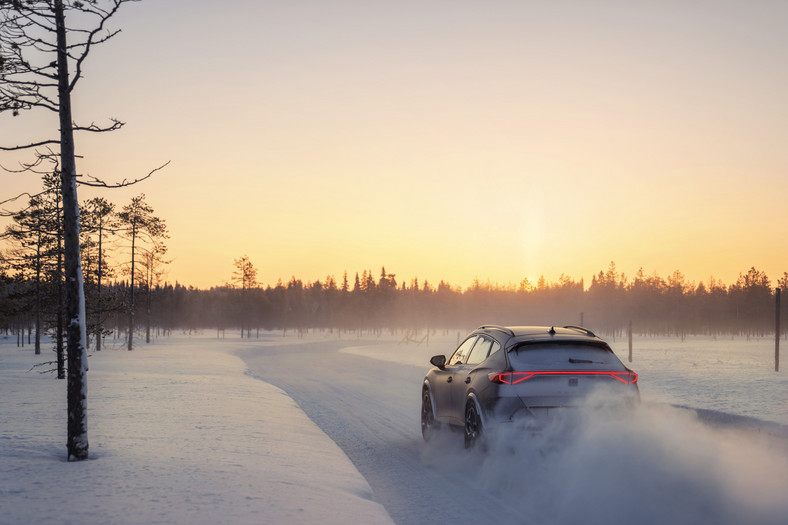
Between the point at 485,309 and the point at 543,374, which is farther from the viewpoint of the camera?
the point at 485,309

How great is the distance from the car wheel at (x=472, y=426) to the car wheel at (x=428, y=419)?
165cm

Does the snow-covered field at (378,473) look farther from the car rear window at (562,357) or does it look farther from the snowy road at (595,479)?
the car rear window at (562,357)

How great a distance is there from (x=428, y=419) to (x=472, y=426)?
2.31 meters

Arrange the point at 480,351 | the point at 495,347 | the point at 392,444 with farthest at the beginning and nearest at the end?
the point at 392,444 < the point at 480,351 < the point at 495,347

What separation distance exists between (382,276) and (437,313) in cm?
2992

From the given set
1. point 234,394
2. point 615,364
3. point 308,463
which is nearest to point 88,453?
point 308,463

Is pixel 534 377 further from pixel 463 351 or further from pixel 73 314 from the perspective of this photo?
pixel 73 314

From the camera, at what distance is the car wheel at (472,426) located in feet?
26.2

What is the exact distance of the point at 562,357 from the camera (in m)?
7.62

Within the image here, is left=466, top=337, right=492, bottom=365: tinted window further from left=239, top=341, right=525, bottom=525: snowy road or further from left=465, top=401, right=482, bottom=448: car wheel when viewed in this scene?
left=239, top=341, right=525, bottom=525: snowy road

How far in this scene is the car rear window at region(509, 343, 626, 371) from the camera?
752 cm

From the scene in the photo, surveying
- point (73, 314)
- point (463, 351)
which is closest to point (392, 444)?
point (463, 351)

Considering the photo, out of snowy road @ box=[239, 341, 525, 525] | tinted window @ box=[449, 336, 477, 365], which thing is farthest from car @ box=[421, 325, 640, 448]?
snowy road @ box=[239, 341, 525, 525]

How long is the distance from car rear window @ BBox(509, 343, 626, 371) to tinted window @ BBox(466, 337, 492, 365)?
0.90 meters
